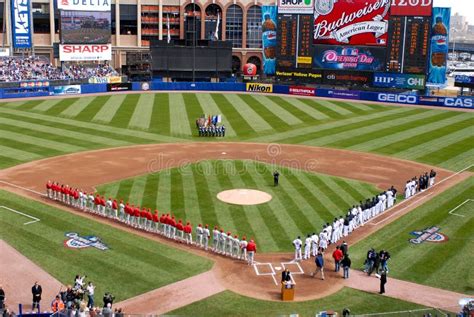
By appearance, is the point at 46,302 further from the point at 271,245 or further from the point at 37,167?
the point at 37,167

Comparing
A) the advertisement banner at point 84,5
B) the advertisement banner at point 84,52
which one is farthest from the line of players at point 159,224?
the advertisement banner at point 84,5

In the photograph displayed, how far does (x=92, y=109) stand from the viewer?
62.5 m

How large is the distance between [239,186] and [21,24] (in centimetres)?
5758

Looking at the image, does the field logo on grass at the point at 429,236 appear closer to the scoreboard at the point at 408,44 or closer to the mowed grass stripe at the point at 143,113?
the mowed grass stripe at the point at 143,113

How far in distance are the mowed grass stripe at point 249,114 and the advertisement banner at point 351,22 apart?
14.4 m

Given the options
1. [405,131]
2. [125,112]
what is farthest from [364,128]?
[125,112]

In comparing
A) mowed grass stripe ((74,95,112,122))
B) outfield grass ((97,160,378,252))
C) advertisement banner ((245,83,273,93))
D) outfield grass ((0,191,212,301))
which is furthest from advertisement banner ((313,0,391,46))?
outfield grass ((0,191,212,301))

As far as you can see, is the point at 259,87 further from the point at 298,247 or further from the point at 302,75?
the point at 298,247

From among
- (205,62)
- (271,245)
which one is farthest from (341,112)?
(271,245)

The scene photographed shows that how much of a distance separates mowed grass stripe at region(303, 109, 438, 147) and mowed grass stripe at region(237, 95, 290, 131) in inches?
199

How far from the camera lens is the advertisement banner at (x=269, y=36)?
78312 mm

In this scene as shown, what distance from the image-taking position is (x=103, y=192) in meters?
31.6

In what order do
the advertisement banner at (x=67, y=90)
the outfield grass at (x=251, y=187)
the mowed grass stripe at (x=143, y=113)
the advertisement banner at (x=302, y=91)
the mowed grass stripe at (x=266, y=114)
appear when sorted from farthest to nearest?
the advertisement banner at (x=302, y=91) → the advertisement banner at (x=67, y=90) → the mowed grass stripe at (x=266, y=114) → the mowed grass stripe at (x=143, y=113) → the outfield grass at (x=251, y=187)

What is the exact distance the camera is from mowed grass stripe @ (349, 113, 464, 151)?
47650mm
